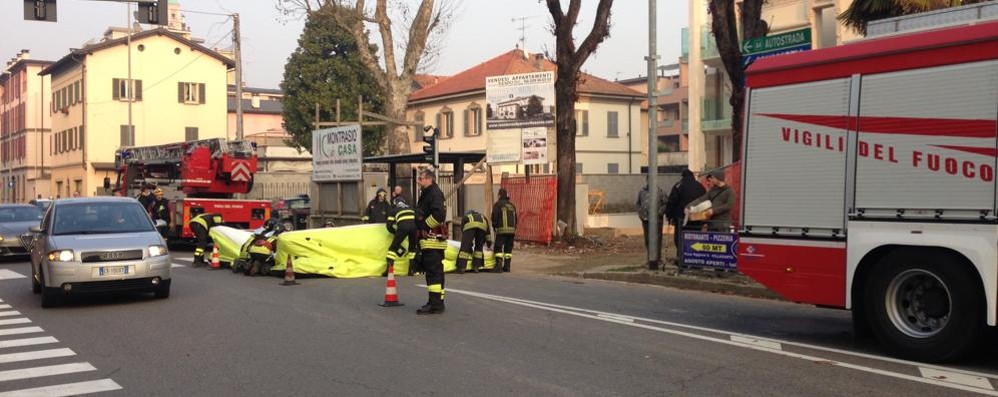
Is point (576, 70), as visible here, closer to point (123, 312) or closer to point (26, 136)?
point (123, 312)

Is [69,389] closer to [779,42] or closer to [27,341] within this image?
[27,341]

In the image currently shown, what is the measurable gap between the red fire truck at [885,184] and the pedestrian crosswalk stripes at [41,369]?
248 inches

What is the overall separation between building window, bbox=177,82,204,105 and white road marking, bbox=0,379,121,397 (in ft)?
193

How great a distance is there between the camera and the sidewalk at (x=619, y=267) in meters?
14.0

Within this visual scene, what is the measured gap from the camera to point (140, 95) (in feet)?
200

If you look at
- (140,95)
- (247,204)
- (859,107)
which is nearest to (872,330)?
(859,107)

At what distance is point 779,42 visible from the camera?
12359mm

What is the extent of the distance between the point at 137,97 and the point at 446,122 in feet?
71.9

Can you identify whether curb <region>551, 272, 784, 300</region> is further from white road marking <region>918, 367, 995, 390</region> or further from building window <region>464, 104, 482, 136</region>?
building window <region>464, 104, 482, 136</region>

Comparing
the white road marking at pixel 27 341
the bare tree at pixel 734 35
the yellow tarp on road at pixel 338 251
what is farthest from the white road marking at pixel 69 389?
the bare tree at pixel 734 35

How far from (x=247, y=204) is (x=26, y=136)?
215 feet

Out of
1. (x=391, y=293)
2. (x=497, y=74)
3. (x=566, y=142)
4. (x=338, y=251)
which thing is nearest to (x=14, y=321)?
(x=391, y=293)

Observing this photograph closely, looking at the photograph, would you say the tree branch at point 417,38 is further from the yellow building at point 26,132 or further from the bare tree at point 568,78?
the yellow building at point 26,132

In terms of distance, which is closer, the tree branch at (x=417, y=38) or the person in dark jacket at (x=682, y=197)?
the person in dark jacket at (x=682, y=197)
